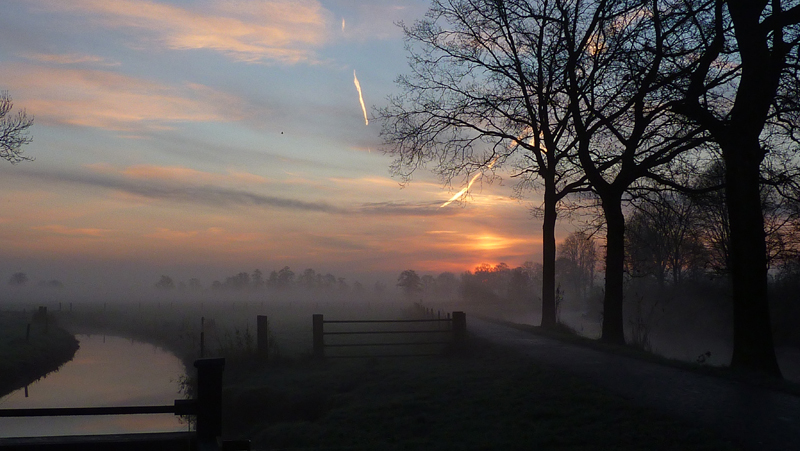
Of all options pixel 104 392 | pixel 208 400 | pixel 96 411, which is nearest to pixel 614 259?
pixel 208 400

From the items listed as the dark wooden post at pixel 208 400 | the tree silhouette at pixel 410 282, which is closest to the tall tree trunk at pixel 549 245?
the dark wooden post at pixel 208 400

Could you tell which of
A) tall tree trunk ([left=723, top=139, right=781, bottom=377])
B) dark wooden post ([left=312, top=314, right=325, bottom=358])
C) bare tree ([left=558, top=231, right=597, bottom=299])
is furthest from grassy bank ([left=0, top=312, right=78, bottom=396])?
bare tree ([left=558, top=231, right=597, bottom=299])

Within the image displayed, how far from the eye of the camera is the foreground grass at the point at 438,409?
8320 millimetres

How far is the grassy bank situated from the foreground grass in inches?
569

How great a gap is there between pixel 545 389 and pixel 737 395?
3.50 m

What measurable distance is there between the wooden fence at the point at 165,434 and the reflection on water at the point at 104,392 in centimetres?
1204

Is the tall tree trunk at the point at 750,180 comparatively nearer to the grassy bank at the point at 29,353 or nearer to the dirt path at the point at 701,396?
the dirt path at the point at 701,396

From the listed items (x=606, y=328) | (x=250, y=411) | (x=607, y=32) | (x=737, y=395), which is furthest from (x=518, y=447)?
(x=607, y=32)

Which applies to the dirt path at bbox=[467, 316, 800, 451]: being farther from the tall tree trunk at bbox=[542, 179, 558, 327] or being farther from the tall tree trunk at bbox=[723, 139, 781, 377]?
the tall tree trunk at bbox=[542, 179, 558, 327]

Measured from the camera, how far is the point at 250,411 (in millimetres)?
13656

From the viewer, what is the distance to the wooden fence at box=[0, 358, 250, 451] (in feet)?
17.4

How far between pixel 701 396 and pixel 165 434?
29.9 ft

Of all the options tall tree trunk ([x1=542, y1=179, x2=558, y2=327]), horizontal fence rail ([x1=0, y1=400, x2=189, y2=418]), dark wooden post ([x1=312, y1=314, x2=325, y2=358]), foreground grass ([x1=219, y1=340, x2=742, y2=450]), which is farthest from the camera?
tall tree trunk ([x1=542, y1=179, x2=558, y2=327])

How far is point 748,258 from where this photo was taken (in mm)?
12859
